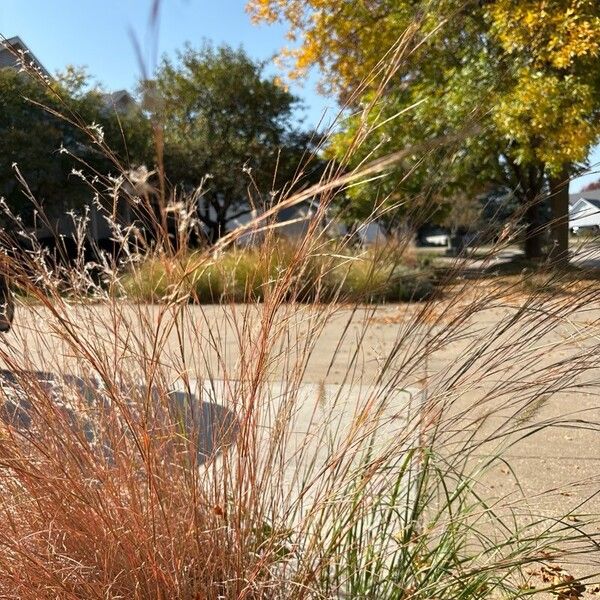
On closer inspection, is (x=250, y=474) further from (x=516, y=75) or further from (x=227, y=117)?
(x=227, y=117)

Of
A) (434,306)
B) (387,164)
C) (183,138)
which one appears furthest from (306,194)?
(183,138)

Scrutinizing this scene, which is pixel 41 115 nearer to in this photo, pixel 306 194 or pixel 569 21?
pixel 569 21

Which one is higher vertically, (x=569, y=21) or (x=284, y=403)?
(x=569, y=21)

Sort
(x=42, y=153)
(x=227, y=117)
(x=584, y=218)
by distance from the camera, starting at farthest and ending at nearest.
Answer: (x=227, y=117) < (x=42, y=153) < (x=584, y=218)

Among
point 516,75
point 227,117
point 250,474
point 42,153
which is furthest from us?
point 227,117

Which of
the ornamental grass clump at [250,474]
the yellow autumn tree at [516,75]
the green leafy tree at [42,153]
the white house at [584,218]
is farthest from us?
the green leafy tree at [42,153]

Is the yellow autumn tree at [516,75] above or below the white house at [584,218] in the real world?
above

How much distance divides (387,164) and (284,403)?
3.65 feet

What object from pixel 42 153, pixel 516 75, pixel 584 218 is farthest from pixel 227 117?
pixel 584 218

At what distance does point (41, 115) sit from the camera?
20.1 metres

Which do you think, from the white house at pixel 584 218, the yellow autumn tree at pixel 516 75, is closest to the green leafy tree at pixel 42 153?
the yellow autumn tree at pixel 516 75

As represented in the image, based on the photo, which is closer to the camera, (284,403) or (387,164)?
(387,164)

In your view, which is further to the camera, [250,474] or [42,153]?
[42,153]

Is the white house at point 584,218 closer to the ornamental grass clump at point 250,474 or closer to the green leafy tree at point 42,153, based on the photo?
the ornamental grass clump at point 250,474
